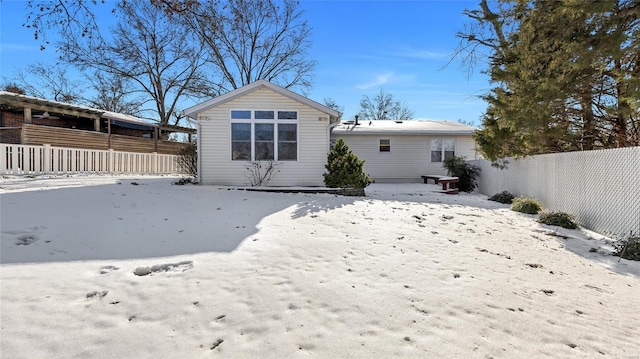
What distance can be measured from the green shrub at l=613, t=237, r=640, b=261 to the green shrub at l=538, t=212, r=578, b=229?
174 centimetres

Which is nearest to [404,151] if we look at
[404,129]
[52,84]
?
[404,129]

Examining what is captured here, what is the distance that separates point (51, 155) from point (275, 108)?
8613mm

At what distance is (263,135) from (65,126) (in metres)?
13.1

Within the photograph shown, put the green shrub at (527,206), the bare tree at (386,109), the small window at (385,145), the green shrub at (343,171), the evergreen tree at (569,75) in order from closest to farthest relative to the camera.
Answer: the evergreen tree at (569,75)
the green shrub at (527,206)
the green shrub at (343,171)
the small window at (385,145)
the bare tree at (386,109)

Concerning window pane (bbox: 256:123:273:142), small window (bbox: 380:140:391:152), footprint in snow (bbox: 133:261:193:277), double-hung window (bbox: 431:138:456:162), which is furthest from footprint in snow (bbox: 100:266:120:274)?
double-hung window (bbox: 431:138:456:162)

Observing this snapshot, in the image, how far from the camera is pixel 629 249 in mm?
4645

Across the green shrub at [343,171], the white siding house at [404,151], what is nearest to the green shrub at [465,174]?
the white siding house at [404,151]

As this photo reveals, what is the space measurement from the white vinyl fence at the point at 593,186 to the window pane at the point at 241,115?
342 inches

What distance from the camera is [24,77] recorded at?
2325 centimetres

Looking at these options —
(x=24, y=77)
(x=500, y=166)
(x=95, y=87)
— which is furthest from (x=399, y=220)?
(x=24, y=77)

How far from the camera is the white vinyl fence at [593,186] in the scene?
208 inches

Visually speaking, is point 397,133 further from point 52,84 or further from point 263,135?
point 52,84

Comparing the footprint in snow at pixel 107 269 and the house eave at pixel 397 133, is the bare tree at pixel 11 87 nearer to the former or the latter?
the house eave at pixel 397 133

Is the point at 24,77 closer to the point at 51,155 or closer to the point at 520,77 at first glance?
the point at 51,155
